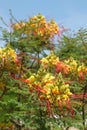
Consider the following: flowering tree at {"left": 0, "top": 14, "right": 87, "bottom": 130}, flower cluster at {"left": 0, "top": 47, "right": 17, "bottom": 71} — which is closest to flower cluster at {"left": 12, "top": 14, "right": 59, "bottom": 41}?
flowering tree at {"left": 0, "top": 14, "right": 87, "bottom": 130}

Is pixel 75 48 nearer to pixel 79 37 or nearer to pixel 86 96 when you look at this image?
pixel 79 37

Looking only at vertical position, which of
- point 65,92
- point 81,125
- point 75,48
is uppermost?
point 75,48

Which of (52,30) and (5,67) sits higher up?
(52,30)

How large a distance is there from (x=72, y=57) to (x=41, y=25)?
5.02ft

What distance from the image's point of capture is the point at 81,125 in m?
12.2

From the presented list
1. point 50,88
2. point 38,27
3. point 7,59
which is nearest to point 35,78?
point 50,88

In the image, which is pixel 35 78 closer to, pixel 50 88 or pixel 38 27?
pixel 50 88

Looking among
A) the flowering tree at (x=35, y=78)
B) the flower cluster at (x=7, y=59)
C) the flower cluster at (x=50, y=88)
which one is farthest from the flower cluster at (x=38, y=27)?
the flower cluster at (x=50, y=88)

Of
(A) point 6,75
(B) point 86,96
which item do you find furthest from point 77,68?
(A) point 6,75

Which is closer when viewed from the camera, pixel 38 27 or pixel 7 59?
pixel 7 59

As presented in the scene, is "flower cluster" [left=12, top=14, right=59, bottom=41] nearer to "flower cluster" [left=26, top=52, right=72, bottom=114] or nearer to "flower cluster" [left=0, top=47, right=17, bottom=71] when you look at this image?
"flower cluster" [left=0, top=47, right=17, bottom=71]

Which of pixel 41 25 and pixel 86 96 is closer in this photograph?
pixel 86 96

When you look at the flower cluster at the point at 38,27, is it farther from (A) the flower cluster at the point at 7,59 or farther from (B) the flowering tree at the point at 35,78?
(A) the flower cluster at the point at 7,59

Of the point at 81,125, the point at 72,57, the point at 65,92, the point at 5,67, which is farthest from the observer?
the point at 72,57
